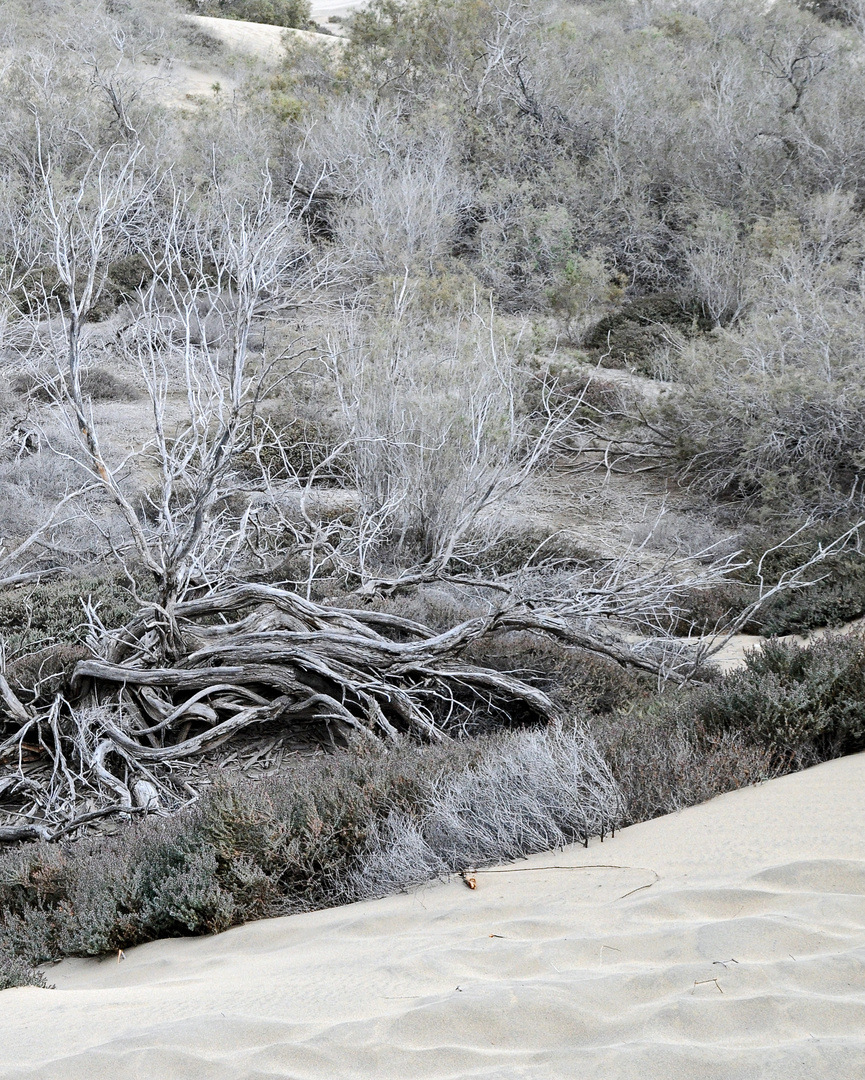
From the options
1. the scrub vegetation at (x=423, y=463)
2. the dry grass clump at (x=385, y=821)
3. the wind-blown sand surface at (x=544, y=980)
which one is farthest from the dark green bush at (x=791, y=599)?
the wind-blown sand surface at (x=544, y=980)

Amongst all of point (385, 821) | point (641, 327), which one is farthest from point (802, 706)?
point (641, 327)

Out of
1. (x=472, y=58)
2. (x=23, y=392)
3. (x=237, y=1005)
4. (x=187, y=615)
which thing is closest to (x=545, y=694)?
(x=187, y=615)

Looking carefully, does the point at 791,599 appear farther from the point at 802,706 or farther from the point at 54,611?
the point at 54,611

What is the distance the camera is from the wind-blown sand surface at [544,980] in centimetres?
182

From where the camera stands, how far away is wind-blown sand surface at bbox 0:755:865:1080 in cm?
182

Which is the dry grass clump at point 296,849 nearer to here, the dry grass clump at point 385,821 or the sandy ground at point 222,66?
the dry grass clump at point 385,821

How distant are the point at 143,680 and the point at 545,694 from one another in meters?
2.23

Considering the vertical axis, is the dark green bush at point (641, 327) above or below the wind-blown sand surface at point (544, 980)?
below

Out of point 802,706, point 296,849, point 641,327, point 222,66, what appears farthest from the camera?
point 222,66

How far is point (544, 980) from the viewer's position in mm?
2131

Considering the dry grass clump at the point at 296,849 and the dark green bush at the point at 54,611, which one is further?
the dark green bush at the point at 54,611

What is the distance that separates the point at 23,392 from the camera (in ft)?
41.8

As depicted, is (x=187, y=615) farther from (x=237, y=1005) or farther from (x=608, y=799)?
(x=237, y=1005)

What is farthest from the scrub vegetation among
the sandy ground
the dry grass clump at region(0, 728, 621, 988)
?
the sandy ground
